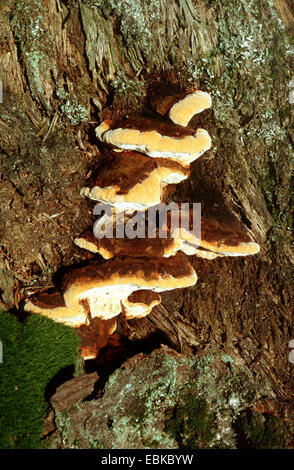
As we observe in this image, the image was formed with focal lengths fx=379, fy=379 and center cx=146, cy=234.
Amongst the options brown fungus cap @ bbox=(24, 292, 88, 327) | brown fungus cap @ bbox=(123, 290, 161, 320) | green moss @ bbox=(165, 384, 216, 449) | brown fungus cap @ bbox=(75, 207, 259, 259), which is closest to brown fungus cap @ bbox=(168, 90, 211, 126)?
brown fungus cap @ bbox=(75, 207, 259, 259)

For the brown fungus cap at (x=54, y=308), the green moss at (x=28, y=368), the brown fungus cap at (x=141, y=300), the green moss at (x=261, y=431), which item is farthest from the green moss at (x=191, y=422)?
the brown fungus cap at (x=54, y=308)

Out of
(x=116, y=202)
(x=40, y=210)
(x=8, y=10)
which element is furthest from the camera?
(x=40, y=210)

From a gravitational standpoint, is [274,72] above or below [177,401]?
above

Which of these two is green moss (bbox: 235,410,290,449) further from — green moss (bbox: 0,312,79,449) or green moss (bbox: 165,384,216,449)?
green moss (bbox: 0,312,79,449)

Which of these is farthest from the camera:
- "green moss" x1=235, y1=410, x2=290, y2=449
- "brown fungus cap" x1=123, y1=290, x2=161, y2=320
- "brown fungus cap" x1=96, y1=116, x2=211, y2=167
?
"brown fungus cap" x1=123, y1=290, x2=161, y2=320
